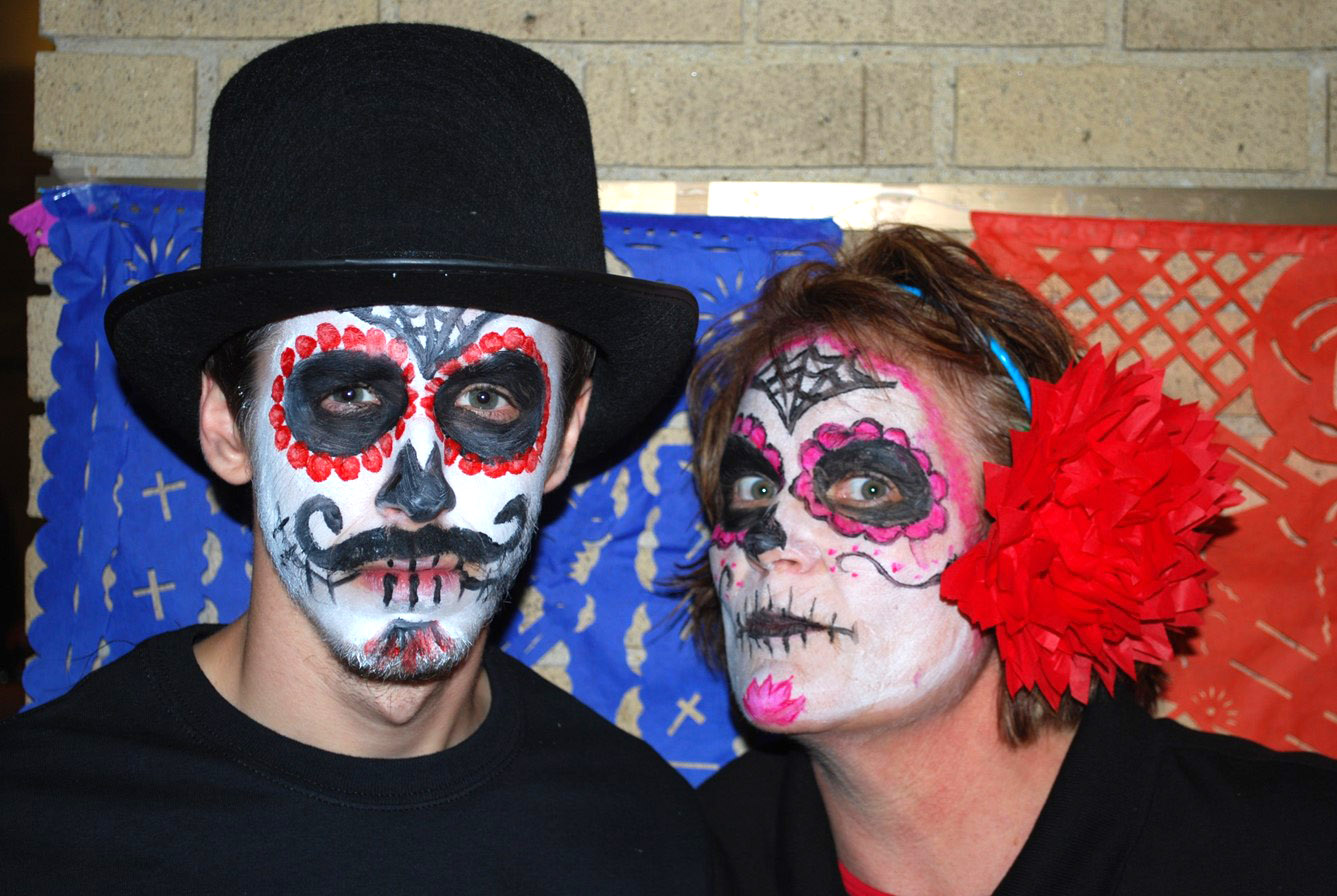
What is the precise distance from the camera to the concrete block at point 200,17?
255 centimetres

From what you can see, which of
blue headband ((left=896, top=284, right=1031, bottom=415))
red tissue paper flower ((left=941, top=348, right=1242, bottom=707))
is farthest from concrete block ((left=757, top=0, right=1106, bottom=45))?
red tissue paper flower ((left=941, top=348, right=1242, bottom=707))

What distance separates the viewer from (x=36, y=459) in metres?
2.58

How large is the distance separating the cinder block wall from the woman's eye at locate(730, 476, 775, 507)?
0.78 meters

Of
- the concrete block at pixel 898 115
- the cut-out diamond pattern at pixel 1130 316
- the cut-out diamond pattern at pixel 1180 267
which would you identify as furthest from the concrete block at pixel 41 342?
the cut-out diamond pattern at pixel 1180 267

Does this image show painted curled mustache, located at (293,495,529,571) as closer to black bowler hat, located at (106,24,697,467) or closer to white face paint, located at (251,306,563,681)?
white face paint, located at (251,306,563,681)

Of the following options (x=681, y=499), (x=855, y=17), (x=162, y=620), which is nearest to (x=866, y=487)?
(x=681, y=499)

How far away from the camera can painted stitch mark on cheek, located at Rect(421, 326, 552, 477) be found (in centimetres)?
179

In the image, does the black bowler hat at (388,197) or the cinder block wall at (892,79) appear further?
the cinder block wall at (892,79)

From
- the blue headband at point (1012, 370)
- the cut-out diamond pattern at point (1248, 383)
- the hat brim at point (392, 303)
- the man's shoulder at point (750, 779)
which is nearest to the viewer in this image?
Result: the hat brim at point (392, 303)

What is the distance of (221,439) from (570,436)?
1.91 ft

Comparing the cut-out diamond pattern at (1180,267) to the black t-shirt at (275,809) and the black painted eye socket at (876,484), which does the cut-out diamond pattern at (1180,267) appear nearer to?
the black painted eye socket at (876,484)

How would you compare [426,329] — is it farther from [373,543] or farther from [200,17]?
[200,17]

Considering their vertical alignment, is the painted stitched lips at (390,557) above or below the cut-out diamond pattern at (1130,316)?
below

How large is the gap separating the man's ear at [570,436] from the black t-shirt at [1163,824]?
31.3 inches
